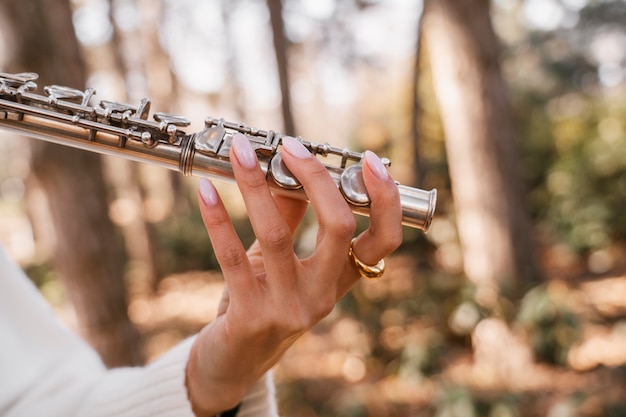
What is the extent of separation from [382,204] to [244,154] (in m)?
0.30

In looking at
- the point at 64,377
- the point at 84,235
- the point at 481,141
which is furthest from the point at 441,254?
the point at 64,377

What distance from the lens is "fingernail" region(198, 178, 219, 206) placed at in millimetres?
1085

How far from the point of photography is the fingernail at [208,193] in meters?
1.08

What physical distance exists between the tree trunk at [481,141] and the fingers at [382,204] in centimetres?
360

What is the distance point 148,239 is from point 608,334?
26.6ft

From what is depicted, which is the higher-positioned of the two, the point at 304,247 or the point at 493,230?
the point at 304,247

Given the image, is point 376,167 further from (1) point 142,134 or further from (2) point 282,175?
(1) point 142,134

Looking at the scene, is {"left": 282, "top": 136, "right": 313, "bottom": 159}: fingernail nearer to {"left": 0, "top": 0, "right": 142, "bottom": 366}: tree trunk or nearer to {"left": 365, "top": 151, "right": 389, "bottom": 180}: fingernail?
{"left": 365, "top": 151, "right": 389, "bottom": 180}: fingernail

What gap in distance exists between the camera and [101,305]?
3.11 metres

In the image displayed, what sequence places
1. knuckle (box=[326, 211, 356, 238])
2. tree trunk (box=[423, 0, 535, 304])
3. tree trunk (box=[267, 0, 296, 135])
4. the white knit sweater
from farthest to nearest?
tree trunk (box=[267, 0, 296, 135])
tree trunk (box=[423, 0, 535, 304])
the white knit sweater
knuckle (box=[326, 211, 356, 238])

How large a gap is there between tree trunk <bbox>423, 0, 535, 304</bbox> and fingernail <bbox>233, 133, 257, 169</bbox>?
12.2ft

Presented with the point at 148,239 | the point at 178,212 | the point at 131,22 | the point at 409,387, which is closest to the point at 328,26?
the point at 131,22

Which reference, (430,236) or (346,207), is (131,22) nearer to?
(430,236)

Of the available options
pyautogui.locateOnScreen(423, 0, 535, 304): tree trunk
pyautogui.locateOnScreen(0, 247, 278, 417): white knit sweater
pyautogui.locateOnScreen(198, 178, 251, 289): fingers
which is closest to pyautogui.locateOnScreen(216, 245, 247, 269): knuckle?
pyautogui.locateOnScreen(198, 178, 251, 289): fingers
